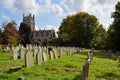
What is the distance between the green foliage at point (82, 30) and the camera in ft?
363

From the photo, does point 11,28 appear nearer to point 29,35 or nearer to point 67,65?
point 29,35

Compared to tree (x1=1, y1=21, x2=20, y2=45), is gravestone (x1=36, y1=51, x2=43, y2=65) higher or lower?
lower

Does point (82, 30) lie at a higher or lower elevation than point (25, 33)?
higher

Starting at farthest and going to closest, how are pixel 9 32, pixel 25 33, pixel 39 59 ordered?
pixel 25 33 → pixel 9 32 → pixel 39 59

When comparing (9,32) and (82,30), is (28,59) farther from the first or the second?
(82,30)

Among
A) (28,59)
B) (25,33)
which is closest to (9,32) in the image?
(25,33)

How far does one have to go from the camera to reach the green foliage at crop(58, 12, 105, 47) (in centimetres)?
11050

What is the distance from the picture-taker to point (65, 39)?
367 feet

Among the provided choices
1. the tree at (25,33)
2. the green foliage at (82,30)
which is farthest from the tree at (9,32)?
the green foliage at (82,30)

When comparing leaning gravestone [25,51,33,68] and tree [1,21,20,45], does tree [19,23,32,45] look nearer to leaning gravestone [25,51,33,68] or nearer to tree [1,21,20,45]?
tree [1,21,20,45]

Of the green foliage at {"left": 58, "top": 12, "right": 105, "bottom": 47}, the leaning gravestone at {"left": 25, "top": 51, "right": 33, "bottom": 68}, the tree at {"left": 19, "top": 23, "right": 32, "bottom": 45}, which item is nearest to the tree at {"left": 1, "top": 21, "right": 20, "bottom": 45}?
the tree at {"left": 19, "top": 23, "right": 32, "bottom": 45}

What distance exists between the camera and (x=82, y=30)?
370ft

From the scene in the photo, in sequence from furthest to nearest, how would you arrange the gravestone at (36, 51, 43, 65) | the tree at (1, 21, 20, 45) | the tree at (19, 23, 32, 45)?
the tree at (19, 23, 32, 45)
the tree at (1, 21, 20, 45)
the gravestone at (36, 51, 43, 65)

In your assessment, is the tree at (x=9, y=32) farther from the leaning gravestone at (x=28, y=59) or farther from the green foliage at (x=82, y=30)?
the leaning gravestone at (x=28, y=59)
